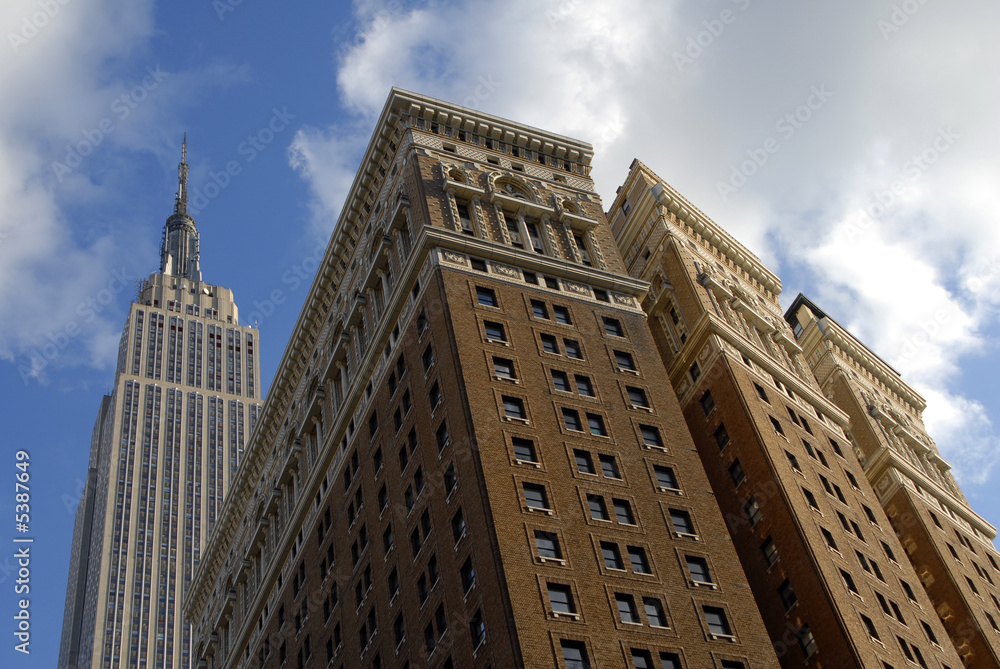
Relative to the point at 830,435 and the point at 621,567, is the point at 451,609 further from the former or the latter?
the point at 830,435

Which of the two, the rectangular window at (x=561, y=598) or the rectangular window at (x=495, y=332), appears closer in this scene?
the rectangular window at (x=561, y=598)

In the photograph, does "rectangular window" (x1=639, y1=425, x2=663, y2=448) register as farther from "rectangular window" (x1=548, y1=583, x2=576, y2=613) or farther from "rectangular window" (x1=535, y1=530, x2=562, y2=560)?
"rectangular window" (x1=548, y1=583, x2=576, y2=613)

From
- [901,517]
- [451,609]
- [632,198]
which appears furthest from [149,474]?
[451,609]

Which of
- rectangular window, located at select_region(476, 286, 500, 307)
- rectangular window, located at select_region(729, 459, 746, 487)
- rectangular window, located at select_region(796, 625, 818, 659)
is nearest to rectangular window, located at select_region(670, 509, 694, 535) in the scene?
rectangular window, located at select_region(796, 625, 818, 659)

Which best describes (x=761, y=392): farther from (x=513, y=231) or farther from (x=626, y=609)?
(x=626, y=609)

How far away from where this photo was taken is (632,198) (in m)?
105

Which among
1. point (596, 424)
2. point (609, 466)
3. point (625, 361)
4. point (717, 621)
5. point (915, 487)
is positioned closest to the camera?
point (717, 621)

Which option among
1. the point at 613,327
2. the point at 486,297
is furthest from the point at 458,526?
the point at 613,327

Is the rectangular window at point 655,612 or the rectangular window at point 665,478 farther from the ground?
the rectangular window at point 665,478

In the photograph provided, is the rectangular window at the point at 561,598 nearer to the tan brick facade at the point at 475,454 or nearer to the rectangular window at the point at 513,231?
the tan brick facade at the point at 475,454

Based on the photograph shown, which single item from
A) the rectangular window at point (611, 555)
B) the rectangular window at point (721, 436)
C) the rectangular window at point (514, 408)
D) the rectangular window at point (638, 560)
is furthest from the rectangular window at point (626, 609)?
the rectangular window at point (721, 436)

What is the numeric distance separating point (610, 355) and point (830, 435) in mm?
25011

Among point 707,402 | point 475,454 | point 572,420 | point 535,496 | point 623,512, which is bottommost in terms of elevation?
point 623,512

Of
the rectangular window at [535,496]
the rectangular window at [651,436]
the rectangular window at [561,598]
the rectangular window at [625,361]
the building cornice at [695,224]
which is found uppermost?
the building cornice at [695,224]
